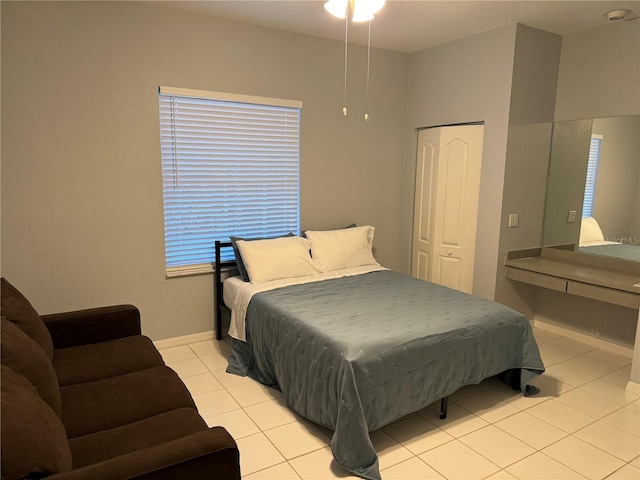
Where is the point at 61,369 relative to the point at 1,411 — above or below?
below

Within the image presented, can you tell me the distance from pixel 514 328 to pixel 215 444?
206 centimetres

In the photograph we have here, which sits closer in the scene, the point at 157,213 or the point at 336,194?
the point at 157,213

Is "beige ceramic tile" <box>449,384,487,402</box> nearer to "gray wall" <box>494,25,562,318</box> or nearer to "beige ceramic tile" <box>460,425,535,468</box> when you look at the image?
"beige ceramic tile" <box>460,425,535,468</box>

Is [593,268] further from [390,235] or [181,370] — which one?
[181,370]

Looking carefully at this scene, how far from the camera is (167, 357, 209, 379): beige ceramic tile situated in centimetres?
324

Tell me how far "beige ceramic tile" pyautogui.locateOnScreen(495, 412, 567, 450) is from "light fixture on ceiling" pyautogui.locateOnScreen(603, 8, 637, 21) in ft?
9.57

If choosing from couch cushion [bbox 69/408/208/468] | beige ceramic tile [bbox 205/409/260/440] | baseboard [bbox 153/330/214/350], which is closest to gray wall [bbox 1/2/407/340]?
baseboard [bbox 153/330/214/350]

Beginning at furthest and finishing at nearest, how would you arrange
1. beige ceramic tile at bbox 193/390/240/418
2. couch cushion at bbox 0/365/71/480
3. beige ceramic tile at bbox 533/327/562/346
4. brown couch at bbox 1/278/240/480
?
beige ceramic tile at bbox 533/327/562/346 → beige ceramic tile at bbox 193/390/240/418 → brown couch at bbox 1/278/240/480 → couch cushion at bbox 0/365/71/480

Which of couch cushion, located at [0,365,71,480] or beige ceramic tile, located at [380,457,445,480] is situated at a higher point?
couch cushion, located at [0,365,71,480]

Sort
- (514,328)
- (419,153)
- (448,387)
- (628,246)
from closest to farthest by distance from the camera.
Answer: (448,387) < (514,328) < (628,246) < (419,153)

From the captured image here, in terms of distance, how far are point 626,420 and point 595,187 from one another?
1914mm

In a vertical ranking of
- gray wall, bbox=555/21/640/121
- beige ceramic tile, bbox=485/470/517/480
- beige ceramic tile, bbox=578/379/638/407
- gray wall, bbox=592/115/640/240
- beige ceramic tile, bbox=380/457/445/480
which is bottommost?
beige ceramic tile, bbox=380/457/445/480

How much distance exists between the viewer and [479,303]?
9.78ft

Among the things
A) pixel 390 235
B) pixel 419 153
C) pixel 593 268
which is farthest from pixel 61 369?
pixel 593 268
